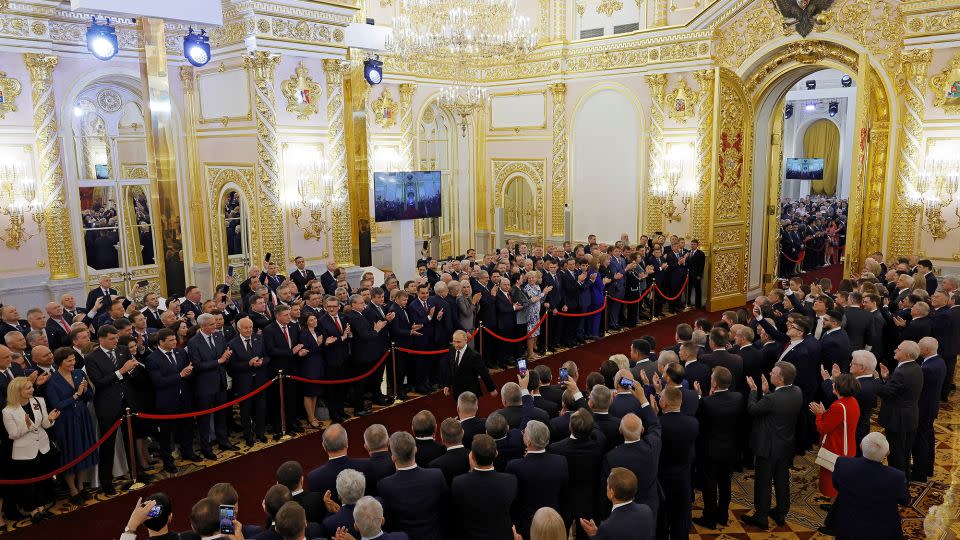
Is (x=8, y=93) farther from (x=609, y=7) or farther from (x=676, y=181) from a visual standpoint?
(x=676, y=181)

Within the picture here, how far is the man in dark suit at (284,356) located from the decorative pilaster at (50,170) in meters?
6.75

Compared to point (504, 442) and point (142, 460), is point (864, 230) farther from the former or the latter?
point (142, 460)

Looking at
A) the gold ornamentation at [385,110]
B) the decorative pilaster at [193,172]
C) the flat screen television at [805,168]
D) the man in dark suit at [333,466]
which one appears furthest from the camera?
the flat screen television at [805,168]

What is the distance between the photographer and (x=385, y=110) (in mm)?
15734

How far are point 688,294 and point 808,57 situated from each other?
5245mm

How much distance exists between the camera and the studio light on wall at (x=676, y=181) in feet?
48.4

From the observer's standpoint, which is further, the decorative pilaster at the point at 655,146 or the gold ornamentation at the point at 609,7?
the gold ornamentation at the point at 609,7

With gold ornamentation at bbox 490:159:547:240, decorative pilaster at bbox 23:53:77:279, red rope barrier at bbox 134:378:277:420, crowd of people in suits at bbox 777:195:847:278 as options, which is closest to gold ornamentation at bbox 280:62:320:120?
decorative pilaster at bbox 23:53:77:279

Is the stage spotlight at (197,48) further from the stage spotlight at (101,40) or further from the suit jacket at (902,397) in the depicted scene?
the suit jacket at (902,397)

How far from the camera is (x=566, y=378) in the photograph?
231 inches

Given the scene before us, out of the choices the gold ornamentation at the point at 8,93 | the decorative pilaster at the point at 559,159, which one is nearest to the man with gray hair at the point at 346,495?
the gold ornamentation at the point at 8,93

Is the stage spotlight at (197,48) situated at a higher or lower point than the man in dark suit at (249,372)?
higher

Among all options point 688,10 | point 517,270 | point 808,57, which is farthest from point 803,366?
point 688,10

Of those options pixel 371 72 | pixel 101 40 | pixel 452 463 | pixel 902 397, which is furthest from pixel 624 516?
pixel 101 40
